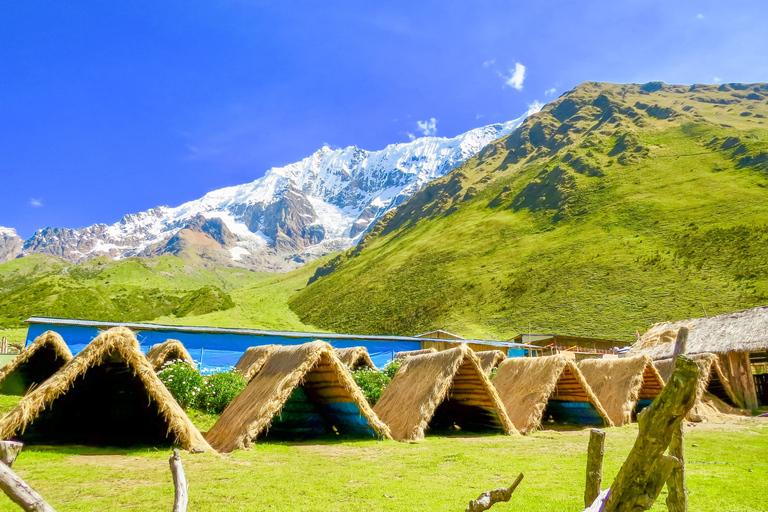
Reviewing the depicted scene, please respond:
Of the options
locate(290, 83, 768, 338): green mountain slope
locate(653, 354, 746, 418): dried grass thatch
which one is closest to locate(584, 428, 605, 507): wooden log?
locate(653, 354, 746, 418): dried grass thatch

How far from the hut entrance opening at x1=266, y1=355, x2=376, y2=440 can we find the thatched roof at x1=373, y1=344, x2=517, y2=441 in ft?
3.62

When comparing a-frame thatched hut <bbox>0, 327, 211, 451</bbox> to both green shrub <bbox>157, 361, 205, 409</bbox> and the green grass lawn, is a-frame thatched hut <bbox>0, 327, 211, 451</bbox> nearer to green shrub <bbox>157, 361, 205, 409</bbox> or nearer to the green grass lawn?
the green grass lawn

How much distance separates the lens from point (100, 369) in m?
9.84


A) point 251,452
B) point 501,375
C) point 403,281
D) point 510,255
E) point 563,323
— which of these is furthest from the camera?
point 403,281

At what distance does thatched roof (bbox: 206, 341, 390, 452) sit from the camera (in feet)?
32.0

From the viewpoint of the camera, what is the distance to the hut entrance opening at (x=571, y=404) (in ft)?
47.8

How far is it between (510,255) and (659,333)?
187 ft

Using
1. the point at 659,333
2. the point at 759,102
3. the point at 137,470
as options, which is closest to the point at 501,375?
the point at 137,470

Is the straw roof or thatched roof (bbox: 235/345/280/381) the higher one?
thatched roof (bbox: 235/345/280/381)

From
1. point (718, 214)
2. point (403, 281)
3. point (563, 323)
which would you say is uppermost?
point (718, 214)

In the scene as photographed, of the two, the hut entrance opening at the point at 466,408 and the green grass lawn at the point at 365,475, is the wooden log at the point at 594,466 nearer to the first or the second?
the green grass lawn at the point at 365,475

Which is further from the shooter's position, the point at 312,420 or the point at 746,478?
the point at 312,420

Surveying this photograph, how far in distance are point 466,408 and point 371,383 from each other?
10.8 feet

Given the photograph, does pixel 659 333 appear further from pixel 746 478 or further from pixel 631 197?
pixel 631 197
